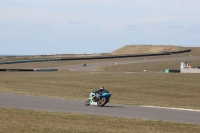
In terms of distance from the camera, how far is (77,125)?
46.5ft

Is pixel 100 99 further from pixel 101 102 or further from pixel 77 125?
pixel 77 125

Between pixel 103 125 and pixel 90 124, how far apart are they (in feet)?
1.48

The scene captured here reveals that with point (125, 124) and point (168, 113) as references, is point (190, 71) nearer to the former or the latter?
point (168, 113)

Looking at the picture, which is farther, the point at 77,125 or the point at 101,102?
the point at 101,102

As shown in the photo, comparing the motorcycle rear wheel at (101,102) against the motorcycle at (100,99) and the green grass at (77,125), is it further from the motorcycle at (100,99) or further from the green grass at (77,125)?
the green grass at (77,125)

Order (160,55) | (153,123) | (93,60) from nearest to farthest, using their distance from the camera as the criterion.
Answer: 1. (153,123)
2. (93,60)
3. (160,55)

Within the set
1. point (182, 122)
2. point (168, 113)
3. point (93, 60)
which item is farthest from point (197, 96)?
point (93, 60)

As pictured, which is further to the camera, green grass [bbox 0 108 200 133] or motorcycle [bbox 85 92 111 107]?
motorcycle [bbox 85 92 111 107]

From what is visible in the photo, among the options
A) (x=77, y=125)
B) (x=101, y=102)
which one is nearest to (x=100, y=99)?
(x=101, y=102)

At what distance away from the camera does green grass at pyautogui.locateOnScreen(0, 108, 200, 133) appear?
1305 cm

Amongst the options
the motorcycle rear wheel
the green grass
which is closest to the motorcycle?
the motorcycle rear wheel

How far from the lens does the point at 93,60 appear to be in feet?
321

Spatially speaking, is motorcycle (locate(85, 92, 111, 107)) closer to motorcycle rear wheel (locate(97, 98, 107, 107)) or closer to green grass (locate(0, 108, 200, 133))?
motorcycle rear wheel (locate(97, 98, 107, 107))

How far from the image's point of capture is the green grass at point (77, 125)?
42.8ft
